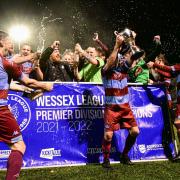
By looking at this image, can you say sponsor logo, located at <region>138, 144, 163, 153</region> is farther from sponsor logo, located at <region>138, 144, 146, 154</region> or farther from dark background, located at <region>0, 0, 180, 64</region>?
dark background, located at <region>0, 0, 180, 64</region>

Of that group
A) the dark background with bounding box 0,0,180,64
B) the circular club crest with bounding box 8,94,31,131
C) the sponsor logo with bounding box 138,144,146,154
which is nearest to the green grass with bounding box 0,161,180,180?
the sponsor logo with bounding box 138,144,146,154

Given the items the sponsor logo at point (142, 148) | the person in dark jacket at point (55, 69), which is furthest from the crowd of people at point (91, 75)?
the sponsor logo at point (142, 148)

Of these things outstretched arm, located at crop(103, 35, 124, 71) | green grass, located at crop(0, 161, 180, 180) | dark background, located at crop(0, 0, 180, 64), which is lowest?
green grass, located at crop(0, 161, 180, 180)

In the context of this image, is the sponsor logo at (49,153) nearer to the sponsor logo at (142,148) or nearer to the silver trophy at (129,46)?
the sponsor logo at (142,148)

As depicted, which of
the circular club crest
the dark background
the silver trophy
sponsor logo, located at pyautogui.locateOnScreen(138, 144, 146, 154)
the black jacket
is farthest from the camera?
the dark background

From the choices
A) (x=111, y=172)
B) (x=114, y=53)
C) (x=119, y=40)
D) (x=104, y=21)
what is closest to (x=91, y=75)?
(x=114, y=53)

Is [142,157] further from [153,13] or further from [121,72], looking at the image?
[153,13]

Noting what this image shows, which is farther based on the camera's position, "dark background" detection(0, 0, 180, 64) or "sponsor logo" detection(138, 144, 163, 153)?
"dark background" detection(0, 0, 180, 64)

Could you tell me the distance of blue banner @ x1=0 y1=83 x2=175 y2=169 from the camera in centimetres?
739

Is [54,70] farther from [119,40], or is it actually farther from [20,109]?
[119,40]

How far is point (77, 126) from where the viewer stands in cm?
775

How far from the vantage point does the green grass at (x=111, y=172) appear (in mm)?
6277

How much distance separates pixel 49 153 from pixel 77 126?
Result: 803mm

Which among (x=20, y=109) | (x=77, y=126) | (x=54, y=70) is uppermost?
(x=54, y=70)
